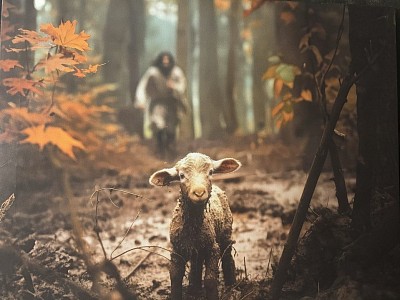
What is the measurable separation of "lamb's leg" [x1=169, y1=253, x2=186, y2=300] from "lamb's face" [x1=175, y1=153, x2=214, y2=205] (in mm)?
311

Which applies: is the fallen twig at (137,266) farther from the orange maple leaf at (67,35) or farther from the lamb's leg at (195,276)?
the orange maple leaf at (67,35)

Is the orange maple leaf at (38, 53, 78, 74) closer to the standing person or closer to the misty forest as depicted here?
the misty forest

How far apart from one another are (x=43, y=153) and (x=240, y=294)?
1.18 metres

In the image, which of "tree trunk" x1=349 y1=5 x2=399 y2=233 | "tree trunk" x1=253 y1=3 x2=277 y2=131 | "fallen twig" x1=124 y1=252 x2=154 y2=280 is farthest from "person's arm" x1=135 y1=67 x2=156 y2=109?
"tree trunk" x1=349 y1=5 x2=399 y2=233

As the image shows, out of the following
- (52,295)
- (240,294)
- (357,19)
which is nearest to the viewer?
(52,295)

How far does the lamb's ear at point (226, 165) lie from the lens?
2271mm

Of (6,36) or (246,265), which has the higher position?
(6,36)

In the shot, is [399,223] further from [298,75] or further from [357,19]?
[357,19]

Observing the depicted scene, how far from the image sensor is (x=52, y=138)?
221 centimetres

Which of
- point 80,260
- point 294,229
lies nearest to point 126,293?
point 80,260

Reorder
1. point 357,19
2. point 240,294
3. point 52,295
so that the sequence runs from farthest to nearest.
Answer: point 357,19, point 240,294, point 52,295

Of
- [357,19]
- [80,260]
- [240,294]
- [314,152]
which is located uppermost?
[357,19]

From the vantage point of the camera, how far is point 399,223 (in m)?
2.45

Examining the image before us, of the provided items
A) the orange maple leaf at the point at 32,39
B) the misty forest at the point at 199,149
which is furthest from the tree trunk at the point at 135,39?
the orange maple leaf at the point at 32,39
